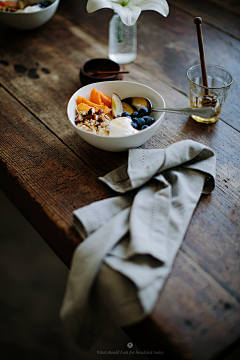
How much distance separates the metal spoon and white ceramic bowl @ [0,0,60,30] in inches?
24.4

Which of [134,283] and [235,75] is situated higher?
[235,75]

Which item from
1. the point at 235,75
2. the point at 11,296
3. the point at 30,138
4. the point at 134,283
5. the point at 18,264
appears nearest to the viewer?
the point at 134,283

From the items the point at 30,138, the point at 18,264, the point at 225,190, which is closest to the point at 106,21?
the point at 30,138

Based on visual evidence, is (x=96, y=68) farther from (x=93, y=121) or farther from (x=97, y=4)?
(x=93, y=121)

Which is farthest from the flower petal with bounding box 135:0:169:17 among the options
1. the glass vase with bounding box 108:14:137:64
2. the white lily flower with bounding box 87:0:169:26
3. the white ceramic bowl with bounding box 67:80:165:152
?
the white ceramic bowl with bounding box 67:80:165:152

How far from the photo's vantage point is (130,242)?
568 millimetres

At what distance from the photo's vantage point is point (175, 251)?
0.58 m

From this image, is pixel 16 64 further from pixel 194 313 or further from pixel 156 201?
pixel 194 313

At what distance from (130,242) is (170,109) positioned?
1.35 feet

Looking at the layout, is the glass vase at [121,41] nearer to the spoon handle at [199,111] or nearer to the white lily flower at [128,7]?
the white lily flower at [128,7]

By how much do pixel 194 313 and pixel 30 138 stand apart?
63 cm

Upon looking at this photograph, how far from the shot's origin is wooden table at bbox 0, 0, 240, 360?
21.1 inches

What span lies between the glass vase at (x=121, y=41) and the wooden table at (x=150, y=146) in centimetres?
4

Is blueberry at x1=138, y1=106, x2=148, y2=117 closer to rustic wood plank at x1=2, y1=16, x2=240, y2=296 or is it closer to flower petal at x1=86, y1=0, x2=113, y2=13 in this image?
rustic wood plank at x1=2, y1=16, x2=240, y2=296
